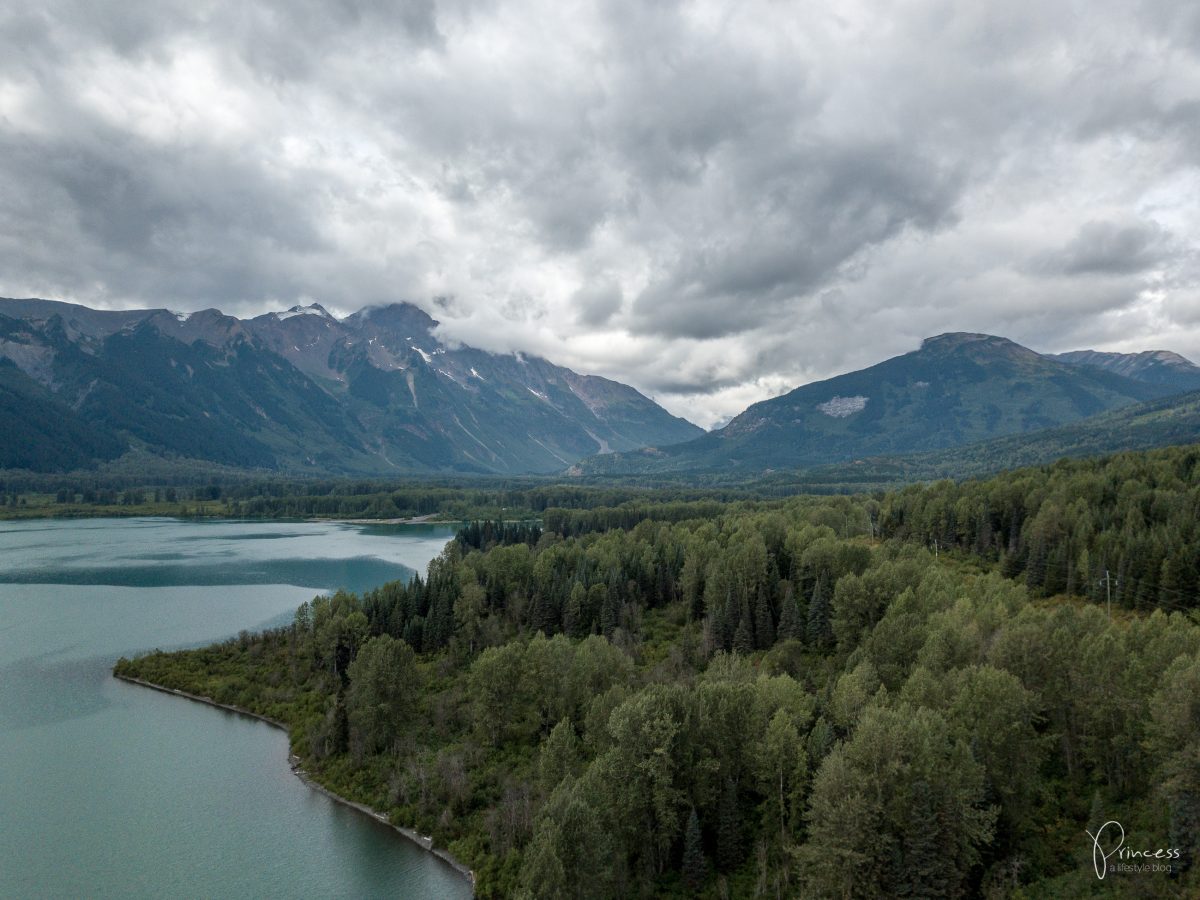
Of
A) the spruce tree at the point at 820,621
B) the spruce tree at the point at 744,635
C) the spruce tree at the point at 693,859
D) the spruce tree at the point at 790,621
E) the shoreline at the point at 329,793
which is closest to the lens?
the spruce tree at the point at 693,859

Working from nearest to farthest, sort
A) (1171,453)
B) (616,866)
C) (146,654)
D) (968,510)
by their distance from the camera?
(616,866) → (146,654) → (968,510) → (1171,453)

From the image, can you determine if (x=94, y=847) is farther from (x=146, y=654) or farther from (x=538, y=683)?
(x=146, y=654)

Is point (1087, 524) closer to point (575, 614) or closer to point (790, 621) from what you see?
point (790, 621)

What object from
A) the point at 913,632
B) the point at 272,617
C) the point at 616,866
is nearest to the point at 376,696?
the point at 616,866

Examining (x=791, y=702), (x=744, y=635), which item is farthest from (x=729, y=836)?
(x=744, y=635)

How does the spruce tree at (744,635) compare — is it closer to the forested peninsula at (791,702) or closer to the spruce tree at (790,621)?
the forested peninsula at (791,702)

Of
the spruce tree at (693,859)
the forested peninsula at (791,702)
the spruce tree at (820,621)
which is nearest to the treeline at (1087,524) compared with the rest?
the forested peninsula at (791,702)
